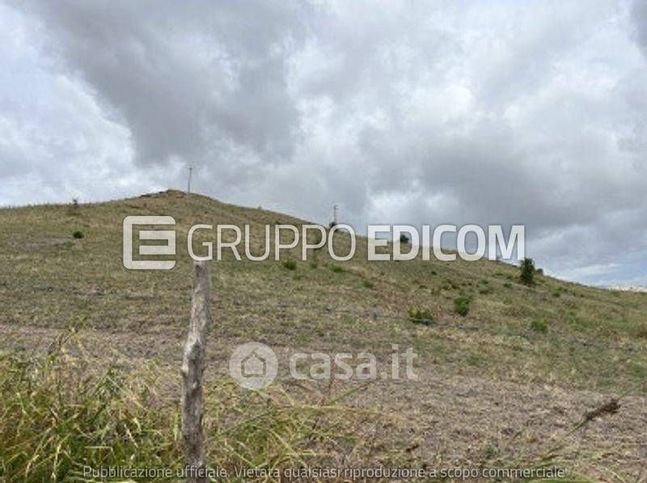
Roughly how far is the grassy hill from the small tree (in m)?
7.84

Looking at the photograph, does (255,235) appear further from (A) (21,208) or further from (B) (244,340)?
(B) (244,340)

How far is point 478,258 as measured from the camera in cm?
5372

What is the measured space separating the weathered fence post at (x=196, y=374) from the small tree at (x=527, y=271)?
39.9m

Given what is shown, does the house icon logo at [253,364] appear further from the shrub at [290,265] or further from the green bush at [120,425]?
the shrub at [290,265]

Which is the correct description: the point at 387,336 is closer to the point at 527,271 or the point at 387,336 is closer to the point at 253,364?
the point at 253,364

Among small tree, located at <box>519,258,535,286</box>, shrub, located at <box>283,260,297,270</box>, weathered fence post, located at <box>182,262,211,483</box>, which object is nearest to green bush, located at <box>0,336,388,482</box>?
weathered fence post, located at <box>182,262,211,483</box>

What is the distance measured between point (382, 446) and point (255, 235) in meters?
34.9

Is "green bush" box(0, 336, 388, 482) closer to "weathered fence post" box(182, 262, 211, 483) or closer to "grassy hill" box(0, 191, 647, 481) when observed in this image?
"grassy hill" box(0, 191, 647, 481)

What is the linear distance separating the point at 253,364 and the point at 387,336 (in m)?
4.34

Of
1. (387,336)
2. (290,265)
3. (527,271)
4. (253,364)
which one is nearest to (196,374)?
(253,364)

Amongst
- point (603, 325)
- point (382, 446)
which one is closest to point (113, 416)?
point (382, 446)

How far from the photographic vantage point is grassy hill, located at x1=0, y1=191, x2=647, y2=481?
20.2 ft

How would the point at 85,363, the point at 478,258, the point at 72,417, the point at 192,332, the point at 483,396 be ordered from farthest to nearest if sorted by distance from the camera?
the point at 478,258 < the point at 483,396 < the point at 85,363 < the point at 72,417 < the point at 192,332

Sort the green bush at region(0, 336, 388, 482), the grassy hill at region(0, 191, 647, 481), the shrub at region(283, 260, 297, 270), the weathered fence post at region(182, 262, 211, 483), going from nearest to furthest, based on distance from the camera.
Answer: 1. the weathered fence post at region(182, 262, 211, 483)
2. the green bush at region(0, 336, 388, 482)
3. the grassy hill at region(0, 191, 647, 481)
4. the shrub at region(283, 260, 297, 270)
